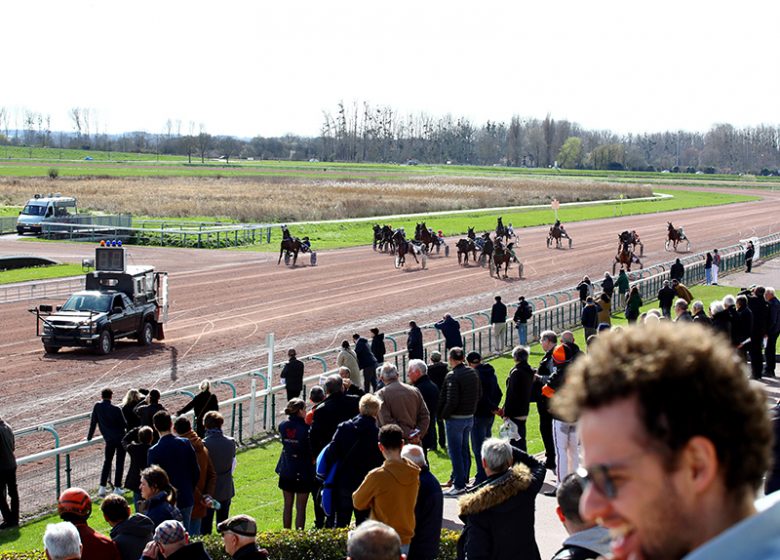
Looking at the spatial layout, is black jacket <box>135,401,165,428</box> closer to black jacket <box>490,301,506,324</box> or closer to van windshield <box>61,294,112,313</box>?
black jacket <box>490,301,506,324</box>

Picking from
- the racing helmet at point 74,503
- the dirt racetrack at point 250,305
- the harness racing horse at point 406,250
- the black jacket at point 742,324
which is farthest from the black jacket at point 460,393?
the harness racing horse at point 406,250

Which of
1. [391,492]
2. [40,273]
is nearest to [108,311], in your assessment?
[40,273]

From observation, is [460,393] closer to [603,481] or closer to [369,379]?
[369,379]

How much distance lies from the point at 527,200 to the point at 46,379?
228ft

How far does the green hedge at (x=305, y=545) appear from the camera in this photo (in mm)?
7984

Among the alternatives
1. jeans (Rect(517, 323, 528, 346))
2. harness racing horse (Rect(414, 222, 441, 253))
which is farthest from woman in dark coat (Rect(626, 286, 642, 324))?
harness racing horse (Rect(414, 222, 441, 253))

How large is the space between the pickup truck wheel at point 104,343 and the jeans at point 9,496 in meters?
11.4

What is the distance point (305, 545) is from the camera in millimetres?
8047

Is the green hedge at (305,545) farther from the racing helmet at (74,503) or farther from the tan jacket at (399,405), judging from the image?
the racing helmet at (74,503)

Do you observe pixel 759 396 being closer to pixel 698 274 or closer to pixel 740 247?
pixel 698 274

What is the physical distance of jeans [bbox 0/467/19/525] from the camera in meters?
10.6

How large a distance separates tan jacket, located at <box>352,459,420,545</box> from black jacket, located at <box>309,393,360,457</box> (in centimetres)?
263

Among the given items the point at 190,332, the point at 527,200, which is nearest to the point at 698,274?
the point at 190,332

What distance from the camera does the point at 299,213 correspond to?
62.7 metres
